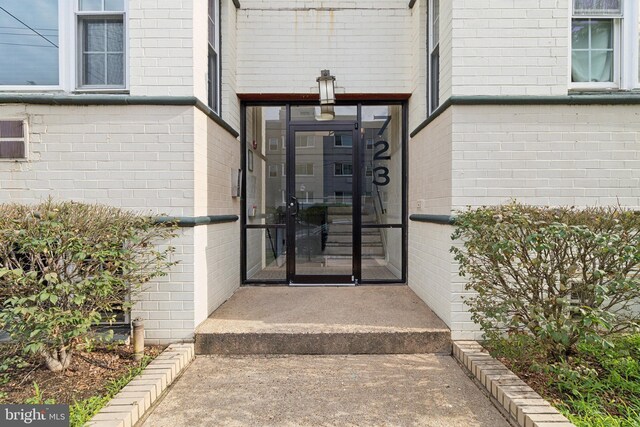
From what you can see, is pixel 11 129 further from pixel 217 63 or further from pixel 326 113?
pixel 326 113

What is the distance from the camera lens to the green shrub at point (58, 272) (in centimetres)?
255

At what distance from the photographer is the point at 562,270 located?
2.60 meters

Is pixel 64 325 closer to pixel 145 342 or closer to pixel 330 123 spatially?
pixel 145 342

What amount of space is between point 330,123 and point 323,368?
3.40 metres

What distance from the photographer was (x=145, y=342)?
3406 mm

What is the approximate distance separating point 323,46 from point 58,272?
165 inches

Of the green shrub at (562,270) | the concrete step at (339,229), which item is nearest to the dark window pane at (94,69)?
the concrete step at (339,229)

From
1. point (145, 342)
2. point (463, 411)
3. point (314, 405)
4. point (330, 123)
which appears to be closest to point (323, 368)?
point (314, 405)

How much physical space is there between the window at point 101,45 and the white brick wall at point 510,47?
11.0 feet

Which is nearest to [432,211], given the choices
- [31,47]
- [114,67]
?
[114,67]

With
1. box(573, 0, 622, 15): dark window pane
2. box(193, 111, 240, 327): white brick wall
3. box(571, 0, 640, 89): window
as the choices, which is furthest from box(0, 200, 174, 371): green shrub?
box(573, 0, 622, 15): dark window pane

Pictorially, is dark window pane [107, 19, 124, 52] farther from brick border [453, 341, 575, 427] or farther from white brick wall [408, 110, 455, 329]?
brick border [453, 341, 575, 427]

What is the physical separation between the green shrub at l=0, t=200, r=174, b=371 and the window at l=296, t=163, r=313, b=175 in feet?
8.99
